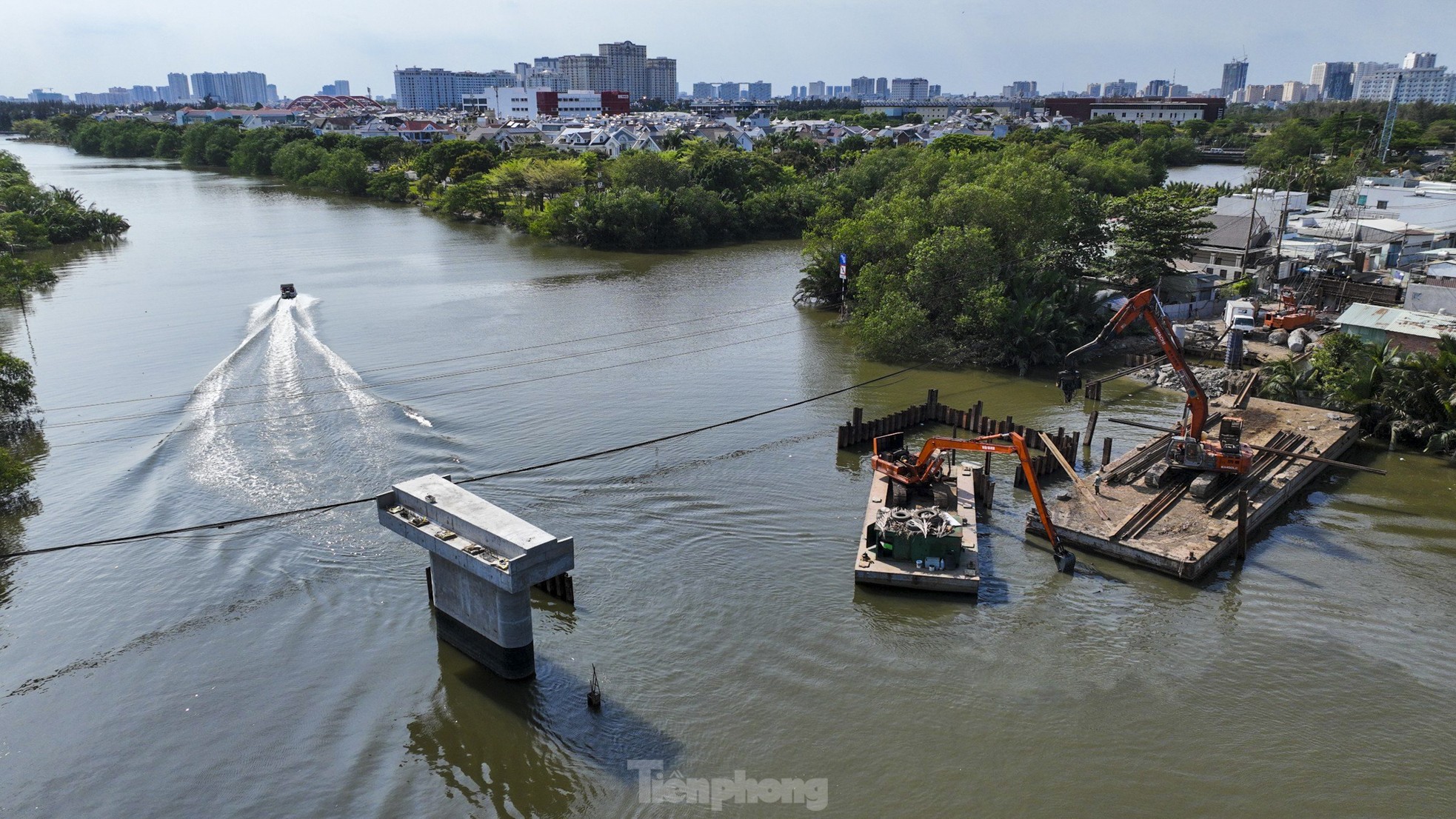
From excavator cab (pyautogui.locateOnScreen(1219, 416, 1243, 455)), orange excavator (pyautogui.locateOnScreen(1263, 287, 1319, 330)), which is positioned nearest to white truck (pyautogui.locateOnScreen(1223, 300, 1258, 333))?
orange excavator (pyautogui.locateOnScreen(1263, 287, 1319, 330))

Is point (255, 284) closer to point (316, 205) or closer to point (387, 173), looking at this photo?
point (316, 205)

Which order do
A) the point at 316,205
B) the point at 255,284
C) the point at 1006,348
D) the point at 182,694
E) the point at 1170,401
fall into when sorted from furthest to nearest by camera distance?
1. the point at 316,205
2. the point at 255,284
3. the point at 1006,348
4. the point at 1170,401
5. the point at 182,694

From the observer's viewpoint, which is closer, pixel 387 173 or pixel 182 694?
pixel 182 694

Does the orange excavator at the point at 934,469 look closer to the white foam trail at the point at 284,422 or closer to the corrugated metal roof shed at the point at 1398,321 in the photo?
the white foam trail at the point at 284,422

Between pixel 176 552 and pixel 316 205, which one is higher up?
pixel 316 205

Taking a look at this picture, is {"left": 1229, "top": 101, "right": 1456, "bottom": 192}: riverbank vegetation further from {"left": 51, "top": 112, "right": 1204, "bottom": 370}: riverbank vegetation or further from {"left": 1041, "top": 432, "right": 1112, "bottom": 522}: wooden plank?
{"left": 1041, "top": 432, "right": 1112, "bottom": 522}: wooden plank

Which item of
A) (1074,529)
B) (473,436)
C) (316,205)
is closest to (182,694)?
(473,436)

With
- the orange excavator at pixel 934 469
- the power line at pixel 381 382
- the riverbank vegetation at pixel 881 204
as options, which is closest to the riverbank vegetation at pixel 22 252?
the power line at pixel 381 382
